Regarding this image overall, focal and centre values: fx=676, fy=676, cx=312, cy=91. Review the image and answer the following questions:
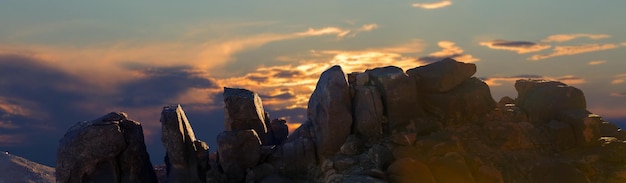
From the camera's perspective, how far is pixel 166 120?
76.8 meters

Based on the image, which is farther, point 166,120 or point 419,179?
point 166,120

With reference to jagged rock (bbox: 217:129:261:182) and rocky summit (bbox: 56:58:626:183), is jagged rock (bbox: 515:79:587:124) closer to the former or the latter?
rocky summit (bbox: 56:58:626:183)

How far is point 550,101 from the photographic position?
81.4 meters

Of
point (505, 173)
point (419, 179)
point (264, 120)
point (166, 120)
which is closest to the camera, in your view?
point (419, 179)

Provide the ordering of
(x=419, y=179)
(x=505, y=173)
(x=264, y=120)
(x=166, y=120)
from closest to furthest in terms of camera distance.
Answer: (x=419, y=179)
(x=505, y=173)
(x=166, y=120)
(x=264, y=120)

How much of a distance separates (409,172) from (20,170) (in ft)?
397

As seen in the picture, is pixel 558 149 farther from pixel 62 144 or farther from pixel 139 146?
pixel 62 144

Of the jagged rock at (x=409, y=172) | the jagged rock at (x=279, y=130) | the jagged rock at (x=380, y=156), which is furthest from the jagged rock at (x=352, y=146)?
the jagged rock at (x=279, y=130)

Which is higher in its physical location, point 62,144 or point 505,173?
point 62,144

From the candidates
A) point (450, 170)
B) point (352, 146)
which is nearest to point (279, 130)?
point (352, 146)

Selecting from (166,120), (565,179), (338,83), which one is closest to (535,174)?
(565,179)

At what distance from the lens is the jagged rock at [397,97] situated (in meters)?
74.2

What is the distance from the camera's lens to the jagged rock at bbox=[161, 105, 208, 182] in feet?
252

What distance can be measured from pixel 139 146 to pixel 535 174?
4442 cm
